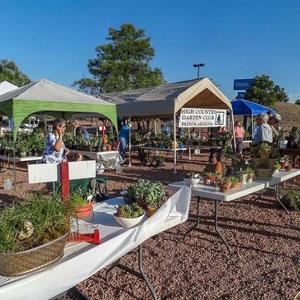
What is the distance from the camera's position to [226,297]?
318cm

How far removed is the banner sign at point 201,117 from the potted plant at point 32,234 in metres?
8.74

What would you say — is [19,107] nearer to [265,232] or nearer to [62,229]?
[265,232]

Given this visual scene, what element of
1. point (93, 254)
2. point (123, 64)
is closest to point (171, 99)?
point (93, 254)

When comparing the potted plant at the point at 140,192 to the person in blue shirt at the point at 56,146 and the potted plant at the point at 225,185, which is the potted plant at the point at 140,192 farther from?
the person in blue shirt at the point at 56,146

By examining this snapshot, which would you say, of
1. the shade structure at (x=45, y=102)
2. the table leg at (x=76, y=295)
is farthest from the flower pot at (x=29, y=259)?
the shade structure at (x=45, y=102)

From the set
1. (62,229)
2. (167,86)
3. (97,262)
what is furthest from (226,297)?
(167,86)

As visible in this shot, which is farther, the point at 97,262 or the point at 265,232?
the point at 265,232

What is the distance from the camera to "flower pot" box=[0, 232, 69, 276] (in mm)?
1762

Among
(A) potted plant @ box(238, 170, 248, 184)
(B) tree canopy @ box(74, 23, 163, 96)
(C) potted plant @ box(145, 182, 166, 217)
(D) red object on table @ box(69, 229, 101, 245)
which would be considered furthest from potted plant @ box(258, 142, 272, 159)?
(B) tree canopy @ box(74, 23, 163, 96)

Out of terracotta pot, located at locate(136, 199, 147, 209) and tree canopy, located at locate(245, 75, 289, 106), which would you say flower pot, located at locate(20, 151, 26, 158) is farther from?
tree canopy, located at locate(245, 75, 289, 106)

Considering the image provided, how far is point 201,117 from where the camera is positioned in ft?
37.1

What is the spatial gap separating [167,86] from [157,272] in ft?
28.2

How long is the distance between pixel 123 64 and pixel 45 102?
25554 millimetres

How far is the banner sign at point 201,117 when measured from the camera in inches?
426
